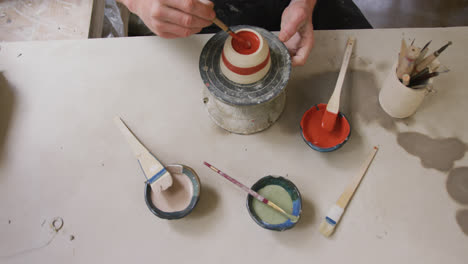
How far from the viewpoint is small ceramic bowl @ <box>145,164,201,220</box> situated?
96cm

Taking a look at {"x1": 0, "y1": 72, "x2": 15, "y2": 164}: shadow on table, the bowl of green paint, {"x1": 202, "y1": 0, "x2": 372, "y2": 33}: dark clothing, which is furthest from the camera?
{"x1": 202, "y1": 0, "x2": 372, "y2": 33}: dark clothing

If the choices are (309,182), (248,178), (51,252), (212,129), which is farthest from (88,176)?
(309,182)

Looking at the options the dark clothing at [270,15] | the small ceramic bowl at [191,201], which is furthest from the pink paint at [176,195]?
the dark clothing at [270,15]

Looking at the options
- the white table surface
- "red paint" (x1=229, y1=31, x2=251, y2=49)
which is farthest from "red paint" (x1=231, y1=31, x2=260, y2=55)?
the white table surface

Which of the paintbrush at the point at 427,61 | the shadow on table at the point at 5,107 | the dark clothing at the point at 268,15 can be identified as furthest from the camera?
the dark clothing at the point at 268,15

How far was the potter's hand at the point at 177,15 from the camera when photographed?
0.94 metres

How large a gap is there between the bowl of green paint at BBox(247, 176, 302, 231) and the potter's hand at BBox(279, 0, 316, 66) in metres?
0.43

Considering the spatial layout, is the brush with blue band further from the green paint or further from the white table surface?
the green paint

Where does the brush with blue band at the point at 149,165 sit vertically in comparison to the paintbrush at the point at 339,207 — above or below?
below

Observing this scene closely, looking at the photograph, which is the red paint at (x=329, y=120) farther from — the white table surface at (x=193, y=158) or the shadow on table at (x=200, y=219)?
the shadow on table at (x=200, y=219)

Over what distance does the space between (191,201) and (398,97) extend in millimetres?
800

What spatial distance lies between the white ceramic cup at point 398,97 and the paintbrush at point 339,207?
0.74ft

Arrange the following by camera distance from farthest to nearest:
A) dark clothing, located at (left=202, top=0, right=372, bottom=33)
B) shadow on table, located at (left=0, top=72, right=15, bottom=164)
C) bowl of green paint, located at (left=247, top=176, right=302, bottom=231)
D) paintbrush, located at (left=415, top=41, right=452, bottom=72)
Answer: dark clothing, located at (left=202, top=0, right=372, bottom=33) < shadow on table, located at (left=0, top=72, right=15, bottom=164) < bowl of green paint, located at (left=247, top=176, right=302, bottom=231) < paintbrush, located at (left=415, top=41, right=452, bottom=72)

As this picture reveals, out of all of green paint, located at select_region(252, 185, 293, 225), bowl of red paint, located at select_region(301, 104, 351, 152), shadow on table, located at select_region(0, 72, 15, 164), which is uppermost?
bowl of red paint, located at select_region(301, 104, 351, 152)
